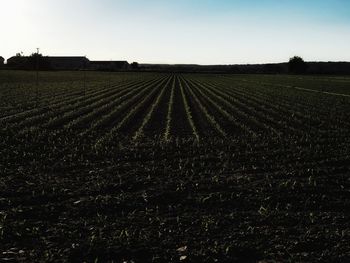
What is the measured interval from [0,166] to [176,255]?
680 cm

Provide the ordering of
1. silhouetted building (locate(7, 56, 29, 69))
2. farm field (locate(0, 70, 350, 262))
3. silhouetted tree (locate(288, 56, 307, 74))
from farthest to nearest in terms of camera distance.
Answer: silhouetted tree (locate(288, 56, 307, 74)), silhouetted building (locate(7, 56, 29, 69)), farm field (locate(0, 70, 350, 262))

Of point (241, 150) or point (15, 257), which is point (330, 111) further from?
point (15, 257)

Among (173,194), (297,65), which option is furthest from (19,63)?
(173,194)

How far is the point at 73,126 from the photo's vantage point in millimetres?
19375

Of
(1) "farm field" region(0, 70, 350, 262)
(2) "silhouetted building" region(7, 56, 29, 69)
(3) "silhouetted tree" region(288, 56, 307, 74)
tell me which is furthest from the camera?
(3) "silhouetted tree" region(288, 56, 307, 74)

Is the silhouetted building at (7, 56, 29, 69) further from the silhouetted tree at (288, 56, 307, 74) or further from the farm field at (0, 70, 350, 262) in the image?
the farm field at (0, 70, 350, 262)

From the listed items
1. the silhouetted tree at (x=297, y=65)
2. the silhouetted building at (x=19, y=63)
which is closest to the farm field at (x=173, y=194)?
the silhouetted tree at (x=297, y=65)

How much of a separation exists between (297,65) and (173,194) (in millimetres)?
136761

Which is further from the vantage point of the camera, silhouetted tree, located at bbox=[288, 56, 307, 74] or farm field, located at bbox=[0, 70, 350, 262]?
silhouetted tree, located at bbox=[288, 56, 307, 74]

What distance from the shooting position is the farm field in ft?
22.4

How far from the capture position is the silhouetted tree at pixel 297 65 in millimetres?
139425

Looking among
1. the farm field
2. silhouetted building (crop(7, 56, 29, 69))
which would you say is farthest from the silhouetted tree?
the farm field

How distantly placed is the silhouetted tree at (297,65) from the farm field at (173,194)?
125 metres

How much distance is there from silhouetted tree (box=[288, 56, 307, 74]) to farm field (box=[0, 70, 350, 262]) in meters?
125
